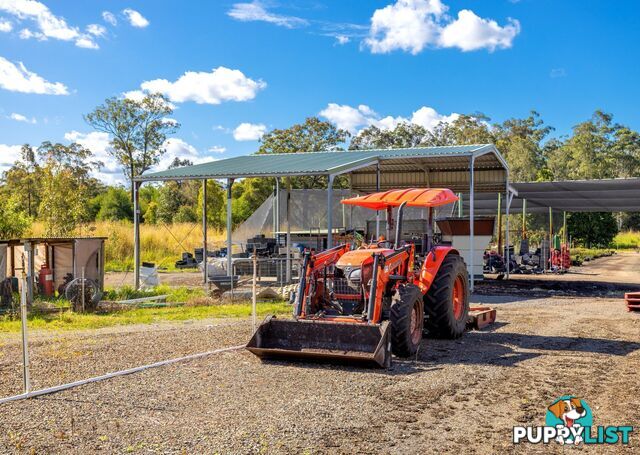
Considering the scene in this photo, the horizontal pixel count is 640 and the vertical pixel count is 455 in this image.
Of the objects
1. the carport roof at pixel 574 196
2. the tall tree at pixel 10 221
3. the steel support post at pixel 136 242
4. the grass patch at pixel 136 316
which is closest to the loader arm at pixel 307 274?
the grass patch at pixel 136 316

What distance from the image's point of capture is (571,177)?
187 feet

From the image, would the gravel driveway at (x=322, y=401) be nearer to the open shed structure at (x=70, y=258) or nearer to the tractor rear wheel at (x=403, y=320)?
the tractor rear wheel at (x=403, y=320)

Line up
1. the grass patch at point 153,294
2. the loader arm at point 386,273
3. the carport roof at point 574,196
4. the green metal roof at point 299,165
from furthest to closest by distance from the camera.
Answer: the carport roof at point 574,196
the green metal roof at point 299,165
the grass patch at point 153,294
the loader arm at point 386,273

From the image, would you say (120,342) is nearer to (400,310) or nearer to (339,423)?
(400,310)

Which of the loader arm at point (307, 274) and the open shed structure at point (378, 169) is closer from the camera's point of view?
the loader arm at point (307, 274)

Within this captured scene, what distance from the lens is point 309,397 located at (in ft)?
22.2

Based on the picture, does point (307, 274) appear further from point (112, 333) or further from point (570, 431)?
point (570, 431)

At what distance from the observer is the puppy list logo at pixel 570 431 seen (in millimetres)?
5559

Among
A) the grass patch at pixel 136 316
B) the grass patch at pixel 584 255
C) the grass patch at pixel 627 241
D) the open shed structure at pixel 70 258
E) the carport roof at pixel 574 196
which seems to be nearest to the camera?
the grass patch at pixel 136 316

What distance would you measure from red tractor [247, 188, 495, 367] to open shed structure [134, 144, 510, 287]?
20.9 feet

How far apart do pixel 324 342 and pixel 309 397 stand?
1.60 m

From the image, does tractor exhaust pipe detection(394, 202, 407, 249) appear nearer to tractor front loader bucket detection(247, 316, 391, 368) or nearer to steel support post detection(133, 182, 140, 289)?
tractor front loader bucket detection(247, 316, 391, 368)

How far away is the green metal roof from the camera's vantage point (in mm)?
17891

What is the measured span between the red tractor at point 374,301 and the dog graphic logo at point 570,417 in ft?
6.65
